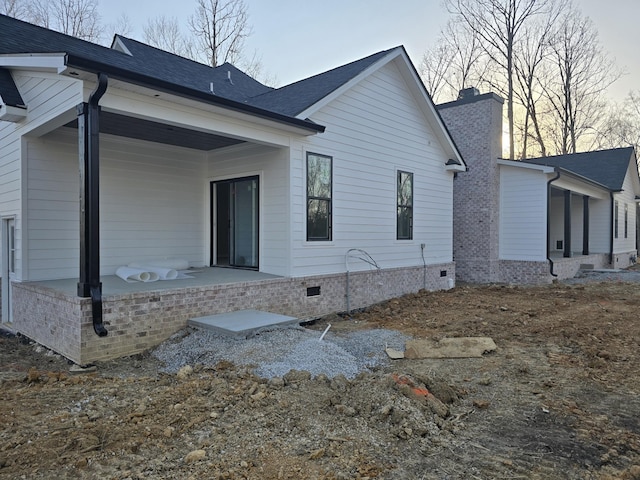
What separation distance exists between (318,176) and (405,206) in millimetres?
3201

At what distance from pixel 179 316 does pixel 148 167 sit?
3.84 m

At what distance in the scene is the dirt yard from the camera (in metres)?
2.82

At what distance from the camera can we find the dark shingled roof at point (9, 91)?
261 inches

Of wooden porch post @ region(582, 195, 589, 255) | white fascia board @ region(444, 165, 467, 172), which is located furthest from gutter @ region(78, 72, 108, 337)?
wooden porch post @ region(582, 195, 589, 255)

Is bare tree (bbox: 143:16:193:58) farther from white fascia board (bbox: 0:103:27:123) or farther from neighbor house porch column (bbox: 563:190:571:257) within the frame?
neighbor house porch column (bbox: 563:190:571:257)

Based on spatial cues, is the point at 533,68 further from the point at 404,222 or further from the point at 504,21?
the point at 404,222

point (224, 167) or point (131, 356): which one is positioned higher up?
point (224, 167)

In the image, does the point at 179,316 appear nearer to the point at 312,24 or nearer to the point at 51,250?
the point at 51,250

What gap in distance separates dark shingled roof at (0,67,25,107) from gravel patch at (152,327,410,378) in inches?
176

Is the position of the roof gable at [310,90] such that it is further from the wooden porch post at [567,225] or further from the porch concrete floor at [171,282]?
the wooden porch post at [567,225]

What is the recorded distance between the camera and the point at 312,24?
54.3 feet

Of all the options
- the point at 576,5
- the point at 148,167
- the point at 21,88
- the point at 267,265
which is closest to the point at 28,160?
the point at 21,88

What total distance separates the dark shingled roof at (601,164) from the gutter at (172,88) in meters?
15.5

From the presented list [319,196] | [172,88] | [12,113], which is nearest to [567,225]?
[319,196]
